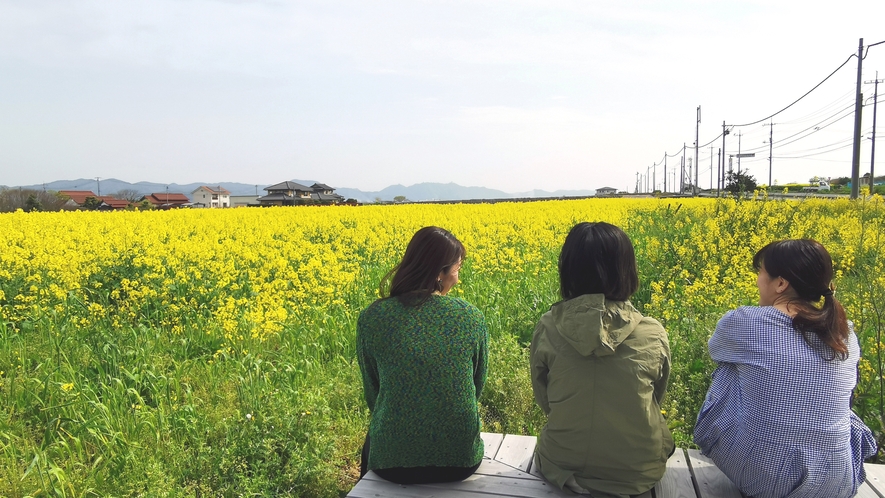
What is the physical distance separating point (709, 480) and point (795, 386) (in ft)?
1.70

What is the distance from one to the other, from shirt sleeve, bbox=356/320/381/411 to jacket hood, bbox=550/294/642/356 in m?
0.68

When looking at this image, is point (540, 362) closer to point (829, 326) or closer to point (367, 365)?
point (367, 365)

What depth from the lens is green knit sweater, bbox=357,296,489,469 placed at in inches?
76.4

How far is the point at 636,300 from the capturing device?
220 inches


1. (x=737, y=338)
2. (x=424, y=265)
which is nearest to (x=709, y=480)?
(x=737, y=338)

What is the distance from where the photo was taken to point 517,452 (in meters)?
2.28

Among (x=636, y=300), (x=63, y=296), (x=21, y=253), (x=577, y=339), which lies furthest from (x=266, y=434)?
(x=21, y=253)

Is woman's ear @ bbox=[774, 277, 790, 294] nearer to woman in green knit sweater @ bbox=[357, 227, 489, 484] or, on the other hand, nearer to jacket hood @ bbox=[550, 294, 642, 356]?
jacket hood @ bbox=[550, 294, 642, 356]

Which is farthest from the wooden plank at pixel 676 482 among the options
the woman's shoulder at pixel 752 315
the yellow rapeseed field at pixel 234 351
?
the yellow rapeseed field at pixel 234 351

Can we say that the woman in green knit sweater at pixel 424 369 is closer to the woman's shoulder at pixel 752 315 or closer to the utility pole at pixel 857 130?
the woman's shoulder at pixel 752 315

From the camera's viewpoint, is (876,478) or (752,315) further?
(876,478)

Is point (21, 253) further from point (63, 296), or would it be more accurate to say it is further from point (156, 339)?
point (156, 339)

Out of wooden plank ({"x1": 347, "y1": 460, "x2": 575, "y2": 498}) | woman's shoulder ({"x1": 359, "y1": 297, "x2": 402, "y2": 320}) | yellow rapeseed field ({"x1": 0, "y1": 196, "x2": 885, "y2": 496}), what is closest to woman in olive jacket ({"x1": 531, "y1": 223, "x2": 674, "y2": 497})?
wooden plank ({"x1": 347, "y1": 460, "x2": 575, "y2": 498})

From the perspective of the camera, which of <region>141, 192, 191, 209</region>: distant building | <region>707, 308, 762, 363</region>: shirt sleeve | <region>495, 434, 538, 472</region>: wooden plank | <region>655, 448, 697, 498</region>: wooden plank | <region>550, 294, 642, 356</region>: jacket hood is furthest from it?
<region>141, 192, 191, 209</region>: distant building
